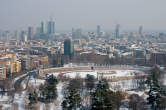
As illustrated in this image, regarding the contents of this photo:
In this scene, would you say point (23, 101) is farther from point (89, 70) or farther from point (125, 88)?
point (89, 70)

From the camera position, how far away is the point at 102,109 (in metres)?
3.86

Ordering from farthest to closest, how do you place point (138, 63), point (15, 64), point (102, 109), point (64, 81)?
point (138, 63) → point (15, 64) → point (64, 81) → point (102, 109)

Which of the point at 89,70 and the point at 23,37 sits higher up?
the point at 23,37

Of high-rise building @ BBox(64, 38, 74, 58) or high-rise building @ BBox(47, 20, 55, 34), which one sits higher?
high-rise building @ BBox(47, 20, 55, 34)

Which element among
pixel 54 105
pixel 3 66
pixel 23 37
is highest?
pixel 23 37

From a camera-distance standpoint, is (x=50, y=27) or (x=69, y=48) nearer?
(x=69, y=48)

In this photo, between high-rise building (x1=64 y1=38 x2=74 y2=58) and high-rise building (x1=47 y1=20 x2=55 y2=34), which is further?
high-rise building (x1=47 y1=20 x2=55 y2=34)

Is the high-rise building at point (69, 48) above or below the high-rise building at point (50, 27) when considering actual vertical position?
below

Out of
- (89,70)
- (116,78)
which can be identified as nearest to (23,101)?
(116,78)

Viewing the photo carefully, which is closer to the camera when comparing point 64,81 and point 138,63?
point 64,81

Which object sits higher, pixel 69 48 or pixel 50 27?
pixel 50 27

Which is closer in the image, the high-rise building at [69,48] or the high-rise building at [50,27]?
the high-rise building at [69,48]

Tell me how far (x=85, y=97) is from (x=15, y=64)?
5.17m

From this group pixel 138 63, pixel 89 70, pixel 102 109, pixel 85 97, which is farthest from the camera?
pixel 138 63
